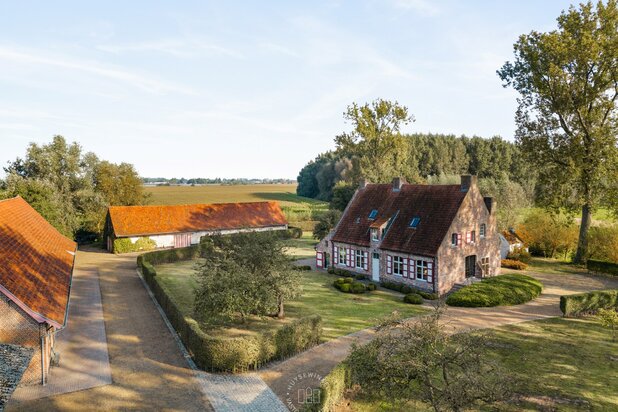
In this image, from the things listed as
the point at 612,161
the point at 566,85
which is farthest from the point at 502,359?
the point at 566,85

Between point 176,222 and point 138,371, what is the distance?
3707cm

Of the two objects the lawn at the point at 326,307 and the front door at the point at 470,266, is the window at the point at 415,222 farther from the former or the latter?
the lawn at the point at 326,307

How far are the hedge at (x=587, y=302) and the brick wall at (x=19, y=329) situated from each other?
28.9 metres

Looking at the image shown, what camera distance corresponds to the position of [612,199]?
36.2m

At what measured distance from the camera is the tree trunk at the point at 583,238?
3956cm

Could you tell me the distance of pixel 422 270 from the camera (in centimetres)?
3152

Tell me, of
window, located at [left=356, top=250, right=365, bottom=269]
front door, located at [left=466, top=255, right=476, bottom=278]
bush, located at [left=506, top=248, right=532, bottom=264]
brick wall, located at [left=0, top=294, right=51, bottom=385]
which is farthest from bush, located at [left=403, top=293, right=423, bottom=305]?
brick wall, located at [left=0, top=294, right=51, bottom=385]

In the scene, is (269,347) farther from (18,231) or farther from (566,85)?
(566,85)

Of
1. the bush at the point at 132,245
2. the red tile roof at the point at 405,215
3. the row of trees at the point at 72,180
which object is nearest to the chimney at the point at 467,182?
the red tile roof at the point at 405,215

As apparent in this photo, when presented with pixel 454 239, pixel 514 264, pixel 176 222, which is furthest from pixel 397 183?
pixel 176 222

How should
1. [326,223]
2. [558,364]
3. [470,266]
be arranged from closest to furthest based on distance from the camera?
[558,364], [470,266], [326,223]

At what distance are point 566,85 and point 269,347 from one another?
34.3 meters

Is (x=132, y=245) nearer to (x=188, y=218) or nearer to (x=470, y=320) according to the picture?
(x=188, y=218)

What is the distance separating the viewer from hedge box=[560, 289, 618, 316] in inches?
1016
